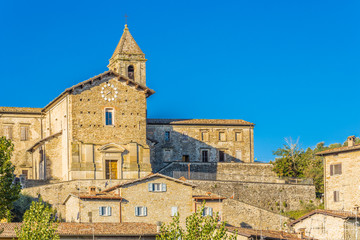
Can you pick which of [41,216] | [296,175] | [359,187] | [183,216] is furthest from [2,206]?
[296,175]

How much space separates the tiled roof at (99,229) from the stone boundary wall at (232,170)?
818 inches

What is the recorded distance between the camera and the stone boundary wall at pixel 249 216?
63500 mm

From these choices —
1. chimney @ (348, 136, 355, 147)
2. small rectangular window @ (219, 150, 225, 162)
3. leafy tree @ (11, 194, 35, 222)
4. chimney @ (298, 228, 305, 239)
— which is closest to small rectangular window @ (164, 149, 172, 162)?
small rectangular window @ (219, 150, 225, 162)

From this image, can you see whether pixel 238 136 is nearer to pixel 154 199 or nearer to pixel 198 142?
pixel 198 142

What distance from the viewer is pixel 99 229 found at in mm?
50969

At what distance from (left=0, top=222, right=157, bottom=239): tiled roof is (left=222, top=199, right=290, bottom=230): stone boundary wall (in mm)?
11379

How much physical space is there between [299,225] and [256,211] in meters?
7.15

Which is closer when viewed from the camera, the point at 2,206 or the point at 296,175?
the point at 2,206

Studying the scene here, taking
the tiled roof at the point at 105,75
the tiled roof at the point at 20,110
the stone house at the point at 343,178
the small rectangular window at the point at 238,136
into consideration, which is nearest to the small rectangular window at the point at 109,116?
the tiled roof at the point at 105,75

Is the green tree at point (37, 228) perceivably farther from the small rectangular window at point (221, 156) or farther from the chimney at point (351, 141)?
the small rectangular window at point (221, 156)

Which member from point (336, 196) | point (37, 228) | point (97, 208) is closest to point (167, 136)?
point (336, 196)

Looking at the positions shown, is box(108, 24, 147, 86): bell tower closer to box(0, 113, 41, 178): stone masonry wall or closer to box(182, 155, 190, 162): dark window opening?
box(182, 155, 190, 162): dark window opening

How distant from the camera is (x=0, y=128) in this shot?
7662 centimetres

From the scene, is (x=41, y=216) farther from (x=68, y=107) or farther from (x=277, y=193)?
(x=277, y=193)
